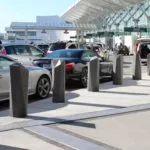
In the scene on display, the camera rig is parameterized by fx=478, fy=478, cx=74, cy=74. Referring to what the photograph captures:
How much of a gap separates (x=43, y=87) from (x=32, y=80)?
75cm

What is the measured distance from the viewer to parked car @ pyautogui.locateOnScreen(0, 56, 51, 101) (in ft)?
39.2

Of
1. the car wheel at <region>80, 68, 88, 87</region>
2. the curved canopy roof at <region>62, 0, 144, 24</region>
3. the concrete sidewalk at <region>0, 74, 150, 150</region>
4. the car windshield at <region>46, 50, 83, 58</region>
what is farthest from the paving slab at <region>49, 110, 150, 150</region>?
the curved canopy roof at <region>62, 0, 144, 24</region>

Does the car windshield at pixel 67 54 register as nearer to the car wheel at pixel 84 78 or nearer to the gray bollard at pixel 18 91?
the car wheel at pixel 84 78

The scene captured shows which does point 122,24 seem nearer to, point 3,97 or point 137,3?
point 137,3

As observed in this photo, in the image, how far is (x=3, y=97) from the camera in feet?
39.2

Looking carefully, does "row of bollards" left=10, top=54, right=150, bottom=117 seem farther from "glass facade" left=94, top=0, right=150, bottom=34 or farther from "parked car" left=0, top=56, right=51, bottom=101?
"glass facade" left=94, top=0, right=150, bottom=34

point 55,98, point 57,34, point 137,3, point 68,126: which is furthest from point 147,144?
point 57,34

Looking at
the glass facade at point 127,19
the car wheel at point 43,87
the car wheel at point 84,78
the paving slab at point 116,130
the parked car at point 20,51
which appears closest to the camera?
the paving slab at point 116,130

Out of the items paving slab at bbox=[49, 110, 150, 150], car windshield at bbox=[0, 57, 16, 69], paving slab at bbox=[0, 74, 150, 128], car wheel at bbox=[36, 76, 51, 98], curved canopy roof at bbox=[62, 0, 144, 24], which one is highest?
curved canopy roof at bbox=[62, 0, 144, 24]

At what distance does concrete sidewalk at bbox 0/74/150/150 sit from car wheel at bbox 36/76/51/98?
47 centimetres

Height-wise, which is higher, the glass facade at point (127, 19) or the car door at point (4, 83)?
the glass facade at point (127, 19)

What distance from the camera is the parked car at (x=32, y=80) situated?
11934 mm

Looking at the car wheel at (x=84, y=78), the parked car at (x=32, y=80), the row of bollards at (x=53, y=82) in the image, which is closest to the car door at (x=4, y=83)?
the parked car at (x=32, y=80)

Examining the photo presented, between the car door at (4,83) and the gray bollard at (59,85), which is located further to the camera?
the gray bollard at (59,85)
